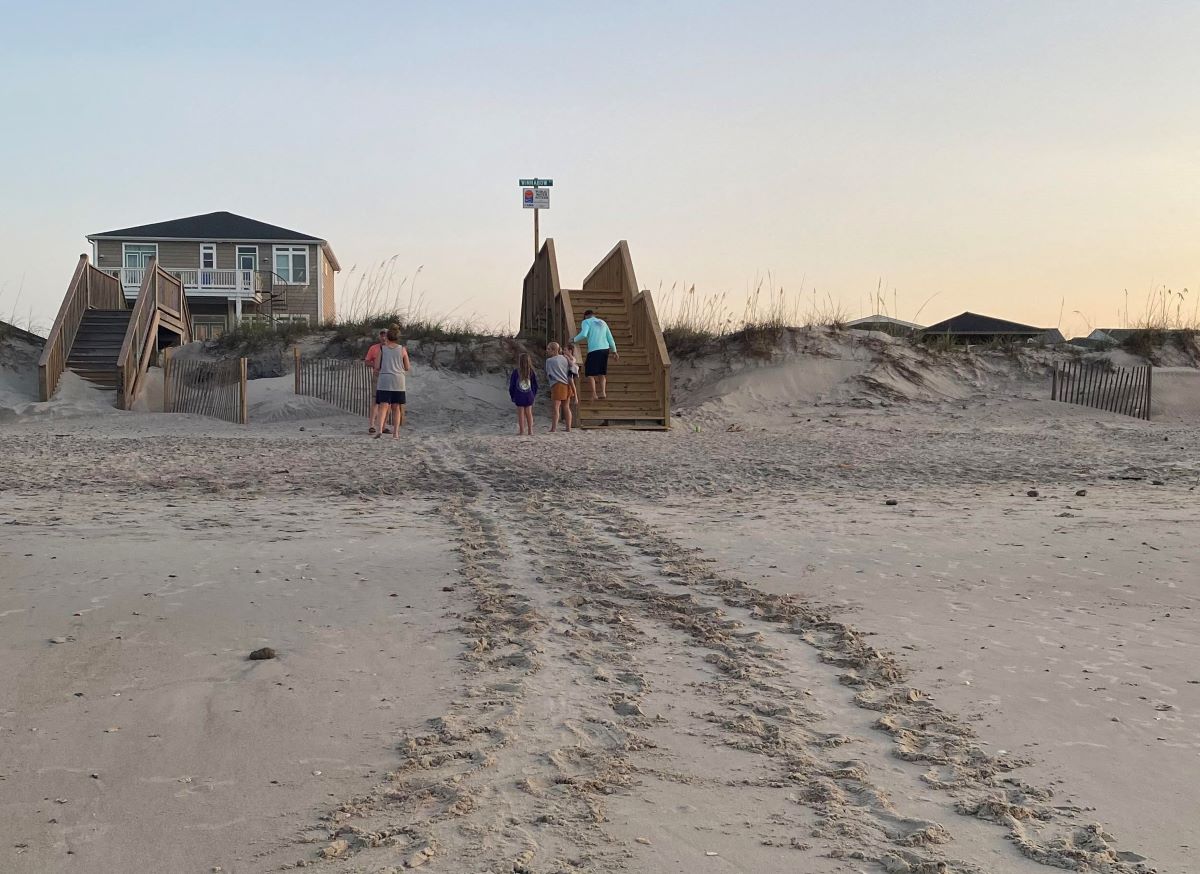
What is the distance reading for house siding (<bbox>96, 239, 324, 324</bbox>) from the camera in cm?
4122

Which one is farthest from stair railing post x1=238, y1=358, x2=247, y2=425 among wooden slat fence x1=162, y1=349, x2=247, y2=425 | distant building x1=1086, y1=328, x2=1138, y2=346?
distant building x1=1086, y1=328, x2=1138, y2=346

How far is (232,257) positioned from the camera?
41844mm

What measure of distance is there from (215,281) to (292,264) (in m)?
3.96

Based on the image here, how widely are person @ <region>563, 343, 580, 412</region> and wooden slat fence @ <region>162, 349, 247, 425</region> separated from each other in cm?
516

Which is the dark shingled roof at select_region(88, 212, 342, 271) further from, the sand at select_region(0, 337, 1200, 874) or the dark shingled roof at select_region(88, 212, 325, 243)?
the sand at select_region(0, 337, 1200, 874)

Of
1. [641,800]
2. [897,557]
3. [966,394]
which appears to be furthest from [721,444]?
[641,800]

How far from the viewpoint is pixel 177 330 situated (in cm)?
2394

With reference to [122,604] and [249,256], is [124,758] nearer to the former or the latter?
[122,604]

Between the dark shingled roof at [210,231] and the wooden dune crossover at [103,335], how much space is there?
63.9ft

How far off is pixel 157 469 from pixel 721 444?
6.22 m

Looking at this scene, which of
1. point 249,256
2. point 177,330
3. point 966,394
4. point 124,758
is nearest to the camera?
point 124,758

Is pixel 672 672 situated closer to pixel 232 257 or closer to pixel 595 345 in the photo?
pixel 595 345

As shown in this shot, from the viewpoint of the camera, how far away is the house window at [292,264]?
4219 cm

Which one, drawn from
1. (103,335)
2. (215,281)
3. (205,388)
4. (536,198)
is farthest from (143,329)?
(215,281)
